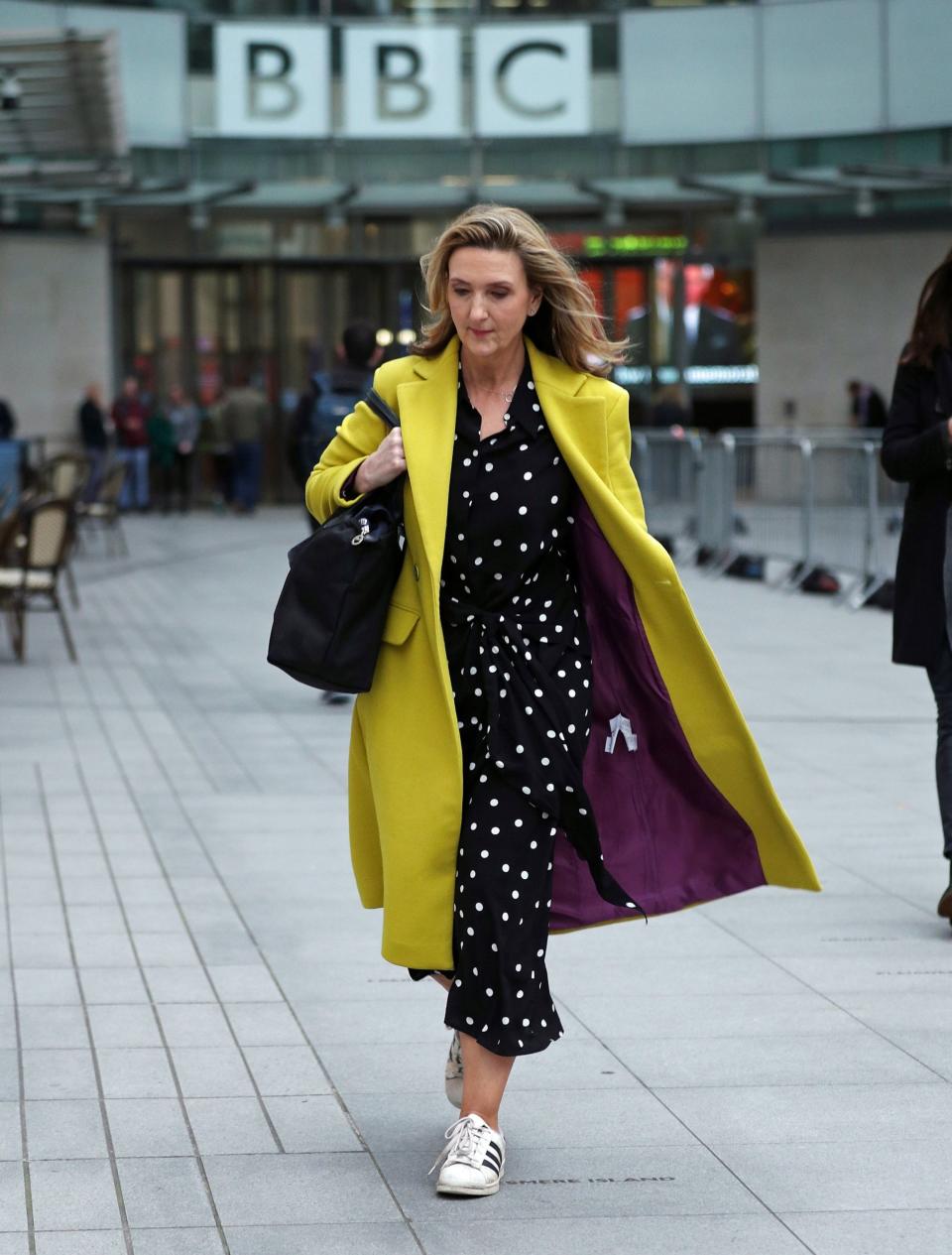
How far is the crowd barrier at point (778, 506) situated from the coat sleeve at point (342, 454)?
10.7 metres

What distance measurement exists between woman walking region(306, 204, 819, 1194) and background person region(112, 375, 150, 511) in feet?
84.1

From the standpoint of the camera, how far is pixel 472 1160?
3.79 m

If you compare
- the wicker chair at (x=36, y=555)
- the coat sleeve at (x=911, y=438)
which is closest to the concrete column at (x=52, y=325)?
the wicker chair at (x=36, y=555)

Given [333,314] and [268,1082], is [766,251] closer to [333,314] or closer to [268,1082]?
[333,314]

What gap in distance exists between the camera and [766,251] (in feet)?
97.6

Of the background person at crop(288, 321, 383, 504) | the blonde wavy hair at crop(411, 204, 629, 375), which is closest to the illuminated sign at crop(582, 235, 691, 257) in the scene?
the background person at crop(288, 321, 383, 504)

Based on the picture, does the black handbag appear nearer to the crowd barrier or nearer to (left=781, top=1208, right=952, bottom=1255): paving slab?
(left=781, top=1208, right=952, bottom=1255): paving slab

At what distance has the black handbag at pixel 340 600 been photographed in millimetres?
3811

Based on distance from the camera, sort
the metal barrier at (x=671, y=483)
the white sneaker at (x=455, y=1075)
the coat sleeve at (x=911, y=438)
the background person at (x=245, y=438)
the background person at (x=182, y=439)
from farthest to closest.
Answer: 1. the background person at (x=182, y=439)
2. the background person at (x=245, y=438)
3. the metal barrier at (x=671, y=483)
4. the coat sleeve at (x=911, y=438)
5. the white sneaker at (x=455, y=1075)

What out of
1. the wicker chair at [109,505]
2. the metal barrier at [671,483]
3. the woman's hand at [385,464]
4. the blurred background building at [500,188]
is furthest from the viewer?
the blurred background building at [500,188]

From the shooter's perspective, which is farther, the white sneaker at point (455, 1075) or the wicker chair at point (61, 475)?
the wicker chair at point (61, 475)

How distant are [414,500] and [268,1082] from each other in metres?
1.44

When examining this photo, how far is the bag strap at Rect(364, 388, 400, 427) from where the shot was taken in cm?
395

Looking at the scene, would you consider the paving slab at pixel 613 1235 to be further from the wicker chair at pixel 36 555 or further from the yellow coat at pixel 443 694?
the wicker chair at pixel 36 555
